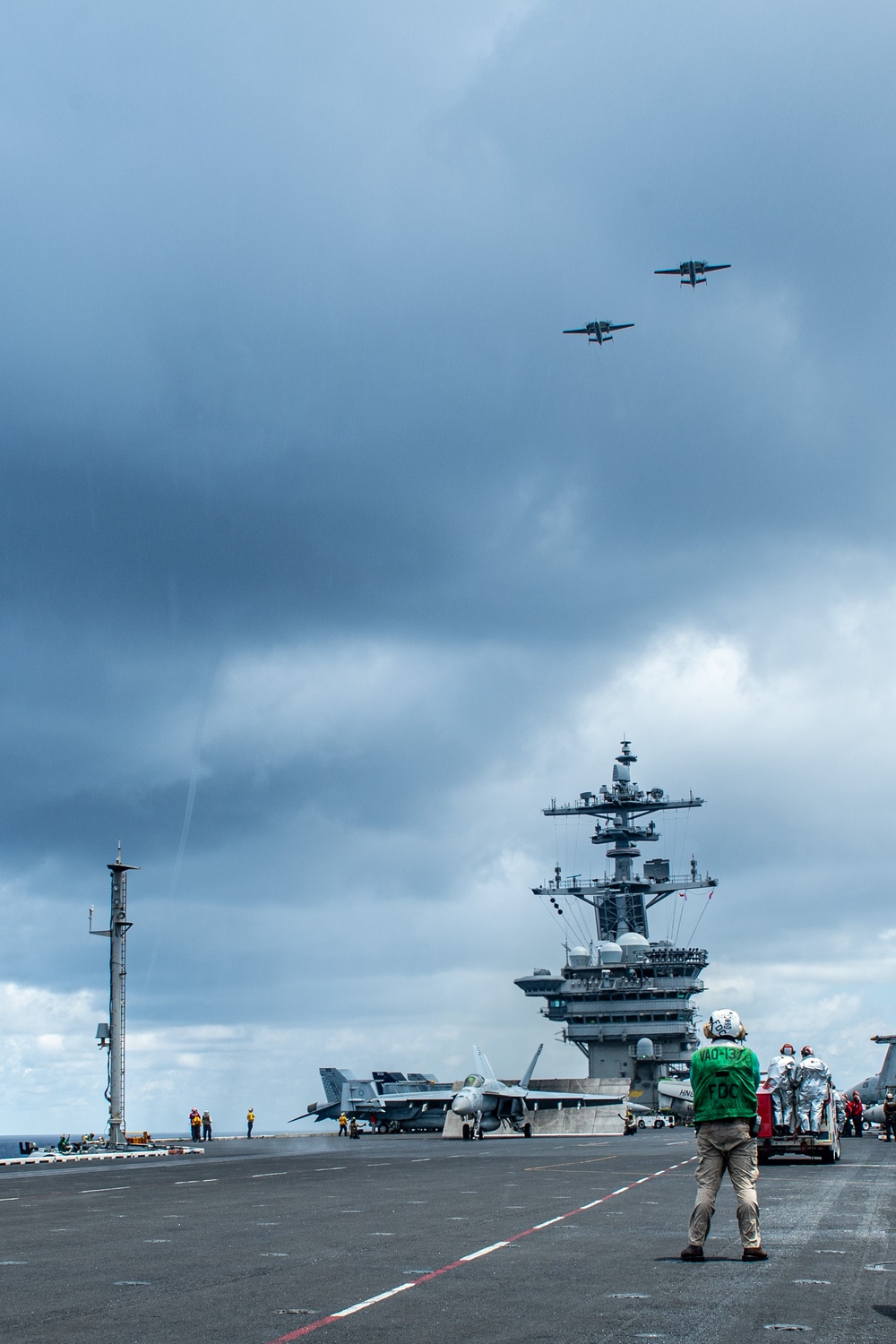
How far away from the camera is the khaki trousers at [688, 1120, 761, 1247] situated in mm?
11680

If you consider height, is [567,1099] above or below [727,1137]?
below

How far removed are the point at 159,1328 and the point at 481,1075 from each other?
219 ft

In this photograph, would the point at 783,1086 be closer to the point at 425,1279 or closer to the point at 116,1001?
the point at 425,1279

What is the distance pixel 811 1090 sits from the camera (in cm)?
2786

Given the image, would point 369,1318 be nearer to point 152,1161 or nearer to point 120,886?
point 152,1161

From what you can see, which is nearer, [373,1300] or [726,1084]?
[373,1300]

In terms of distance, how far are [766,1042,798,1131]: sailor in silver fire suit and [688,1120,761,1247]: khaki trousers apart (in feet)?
50.3

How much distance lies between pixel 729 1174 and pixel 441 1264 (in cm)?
301

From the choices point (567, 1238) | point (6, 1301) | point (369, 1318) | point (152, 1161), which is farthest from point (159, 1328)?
point (152, 1161)

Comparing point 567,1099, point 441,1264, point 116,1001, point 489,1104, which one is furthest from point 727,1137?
point 567,1099

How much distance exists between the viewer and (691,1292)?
9906mm

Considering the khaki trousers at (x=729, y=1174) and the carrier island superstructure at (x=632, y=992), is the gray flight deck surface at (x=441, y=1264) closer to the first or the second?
the khaki trousers at (x=729, y=1174)

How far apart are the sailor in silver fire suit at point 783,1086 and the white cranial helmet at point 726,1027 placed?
14.9 m

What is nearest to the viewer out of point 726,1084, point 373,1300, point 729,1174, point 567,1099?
point 373,1300
